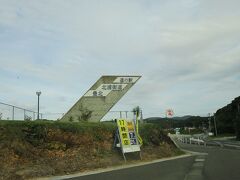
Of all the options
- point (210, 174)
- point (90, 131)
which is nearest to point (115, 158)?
point (90, 131)

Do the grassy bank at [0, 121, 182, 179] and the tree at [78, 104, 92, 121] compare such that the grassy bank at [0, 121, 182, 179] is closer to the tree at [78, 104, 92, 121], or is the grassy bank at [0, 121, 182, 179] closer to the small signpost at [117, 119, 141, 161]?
the small signpost at [117, 119, 141, 161]

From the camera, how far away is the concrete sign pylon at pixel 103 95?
137 ft

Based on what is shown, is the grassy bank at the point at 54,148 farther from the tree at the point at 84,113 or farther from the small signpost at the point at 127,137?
the tree at the point at 84,113

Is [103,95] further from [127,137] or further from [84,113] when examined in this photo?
[127,137]

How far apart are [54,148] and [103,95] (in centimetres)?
1923

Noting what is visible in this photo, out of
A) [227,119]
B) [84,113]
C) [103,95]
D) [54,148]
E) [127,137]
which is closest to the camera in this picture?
[54,148]

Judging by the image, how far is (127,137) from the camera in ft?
92.1

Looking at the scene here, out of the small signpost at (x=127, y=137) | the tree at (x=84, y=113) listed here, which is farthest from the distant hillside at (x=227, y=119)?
the small signpost at (x=127, y=137)

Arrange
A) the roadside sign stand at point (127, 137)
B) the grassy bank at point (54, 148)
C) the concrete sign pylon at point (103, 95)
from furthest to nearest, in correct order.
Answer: the concrete sign pylon at point (103, 95) < the roadside sign stand at point (127, 137) < the grassy bank at point (54, 148)

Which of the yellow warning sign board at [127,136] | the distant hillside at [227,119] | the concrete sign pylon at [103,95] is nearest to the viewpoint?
the yellow warning sign board at [127,136]

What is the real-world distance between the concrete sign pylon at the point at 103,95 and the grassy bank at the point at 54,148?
1240 cm

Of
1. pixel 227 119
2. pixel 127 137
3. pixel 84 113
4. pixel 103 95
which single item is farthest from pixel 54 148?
pixel 227 119

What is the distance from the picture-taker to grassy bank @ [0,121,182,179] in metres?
19.8

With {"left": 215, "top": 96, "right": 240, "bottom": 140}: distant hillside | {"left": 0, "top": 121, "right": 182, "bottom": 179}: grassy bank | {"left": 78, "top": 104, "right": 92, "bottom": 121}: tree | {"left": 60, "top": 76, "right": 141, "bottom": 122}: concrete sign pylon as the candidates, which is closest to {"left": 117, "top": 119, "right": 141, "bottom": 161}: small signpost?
{"left": 0, "top": 121, "right": 182, "bottom": 179}: grassy bank
